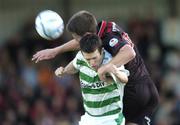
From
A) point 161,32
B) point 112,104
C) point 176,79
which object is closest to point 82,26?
point 112,104

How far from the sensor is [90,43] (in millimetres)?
9141

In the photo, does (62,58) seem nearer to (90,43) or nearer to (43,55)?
(43,55)

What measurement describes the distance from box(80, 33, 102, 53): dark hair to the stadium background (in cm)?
658

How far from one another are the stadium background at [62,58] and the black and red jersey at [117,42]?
19.4ft

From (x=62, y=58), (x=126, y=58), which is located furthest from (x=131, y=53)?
(x=62, y=58)

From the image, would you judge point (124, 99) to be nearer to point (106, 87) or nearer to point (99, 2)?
point (106, 87)

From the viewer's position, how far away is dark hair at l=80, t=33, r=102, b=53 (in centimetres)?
914

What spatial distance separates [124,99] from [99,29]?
0.83 metres

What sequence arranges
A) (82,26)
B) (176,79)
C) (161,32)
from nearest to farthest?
(82,26) < (176,79) < (161,32)

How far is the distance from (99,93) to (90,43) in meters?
0.66

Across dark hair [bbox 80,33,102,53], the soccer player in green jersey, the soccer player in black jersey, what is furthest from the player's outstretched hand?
dark hair [bbox 80,33,102,53]

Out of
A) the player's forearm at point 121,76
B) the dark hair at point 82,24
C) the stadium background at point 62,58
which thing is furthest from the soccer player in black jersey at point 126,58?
the stadium background at point 62,58

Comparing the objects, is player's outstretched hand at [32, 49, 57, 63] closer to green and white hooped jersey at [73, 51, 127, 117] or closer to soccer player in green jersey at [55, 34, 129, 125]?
soccer player in green jersey at [55, 34, 129, 125]

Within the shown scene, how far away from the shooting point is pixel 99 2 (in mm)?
19469
